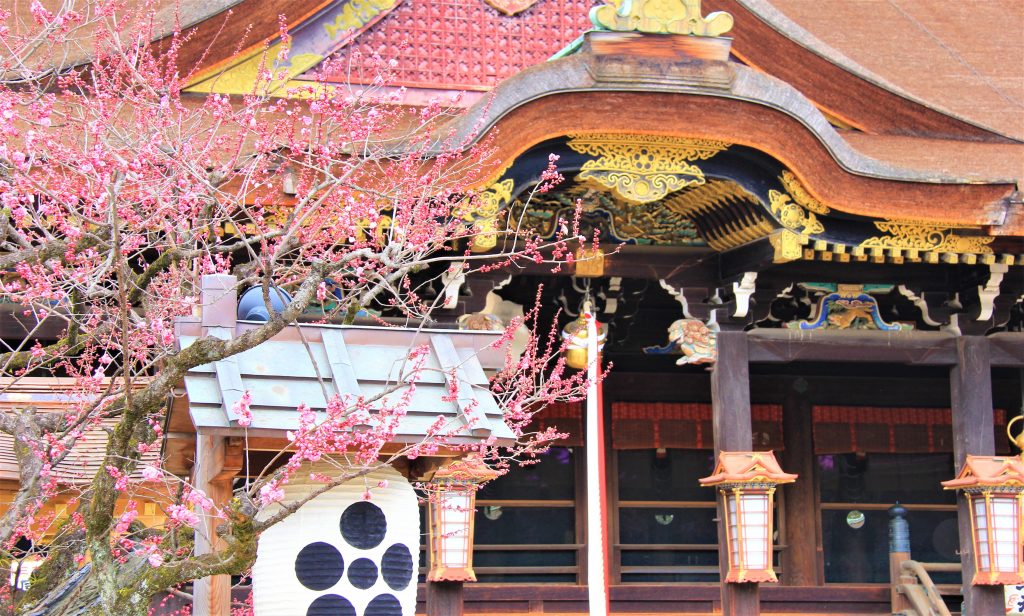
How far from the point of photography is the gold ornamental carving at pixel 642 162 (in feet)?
30.4

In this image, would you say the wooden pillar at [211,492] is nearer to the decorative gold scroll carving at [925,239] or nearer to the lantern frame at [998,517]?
the decorative gold scroll carving at [925,239]

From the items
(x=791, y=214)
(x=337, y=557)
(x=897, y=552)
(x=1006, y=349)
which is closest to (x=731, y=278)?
(x=791, y=214)

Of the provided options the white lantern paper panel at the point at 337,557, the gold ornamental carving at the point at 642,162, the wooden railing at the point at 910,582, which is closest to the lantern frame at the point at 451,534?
the gold ornamental carving at the point at 642,162

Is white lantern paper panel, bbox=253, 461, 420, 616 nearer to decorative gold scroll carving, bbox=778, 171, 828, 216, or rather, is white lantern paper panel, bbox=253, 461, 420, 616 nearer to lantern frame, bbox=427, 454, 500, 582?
lantern frame, bbox=427, 454, 500, 582

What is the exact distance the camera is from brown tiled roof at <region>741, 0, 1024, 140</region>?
1240cm

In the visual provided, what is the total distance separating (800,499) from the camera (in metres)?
12.5

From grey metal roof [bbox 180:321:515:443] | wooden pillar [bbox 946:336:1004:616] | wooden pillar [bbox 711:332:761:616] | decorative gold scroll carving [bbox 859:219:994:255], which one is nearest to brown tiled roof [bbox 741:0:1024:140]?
decorative gold scroll carving [bbox 859:219:994:255]

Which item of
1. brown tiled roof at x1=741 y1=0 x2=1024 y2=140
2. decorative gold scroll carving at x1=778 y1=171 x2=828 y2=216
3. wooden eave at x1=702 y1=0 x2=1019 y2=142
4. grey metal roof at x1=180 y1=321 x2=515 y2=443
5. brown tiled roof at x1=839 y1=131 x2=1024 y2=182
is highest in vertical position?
brown tiled roof at x1=741 y1=0 x2=1024 y2=140

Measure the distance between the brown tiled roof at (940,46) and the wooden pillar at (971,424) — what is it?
6.63 feet

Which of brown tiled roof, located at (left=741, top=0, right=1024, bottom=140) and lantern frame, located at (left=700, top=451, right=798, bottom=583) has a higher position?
brown tiled roof, located at (left=741, top=0, right=1024, bottom=140)

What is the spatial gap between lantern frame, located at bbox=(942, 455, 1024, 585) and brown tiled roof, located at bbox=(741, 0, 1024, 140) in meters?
2.87

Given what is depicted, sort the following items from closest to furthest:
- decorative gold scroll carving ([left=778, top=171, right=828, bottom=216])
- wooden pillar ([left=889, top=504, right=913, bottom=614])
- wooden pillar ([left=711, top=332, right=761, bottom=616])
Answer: decorative gold scroll carving ([left=778, top=171, right=828, bottom=216]) → wooden pillar ([left=711, top=332, right=761, bottom=616]) → wooden pillar ([left=889, top=504, right=913, bottom=614])

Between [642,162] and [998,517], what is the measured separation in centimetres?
355

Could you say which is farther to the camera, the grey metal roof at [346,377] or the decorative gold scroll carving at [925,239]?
the decorative gold scroll carving at [925,239]
